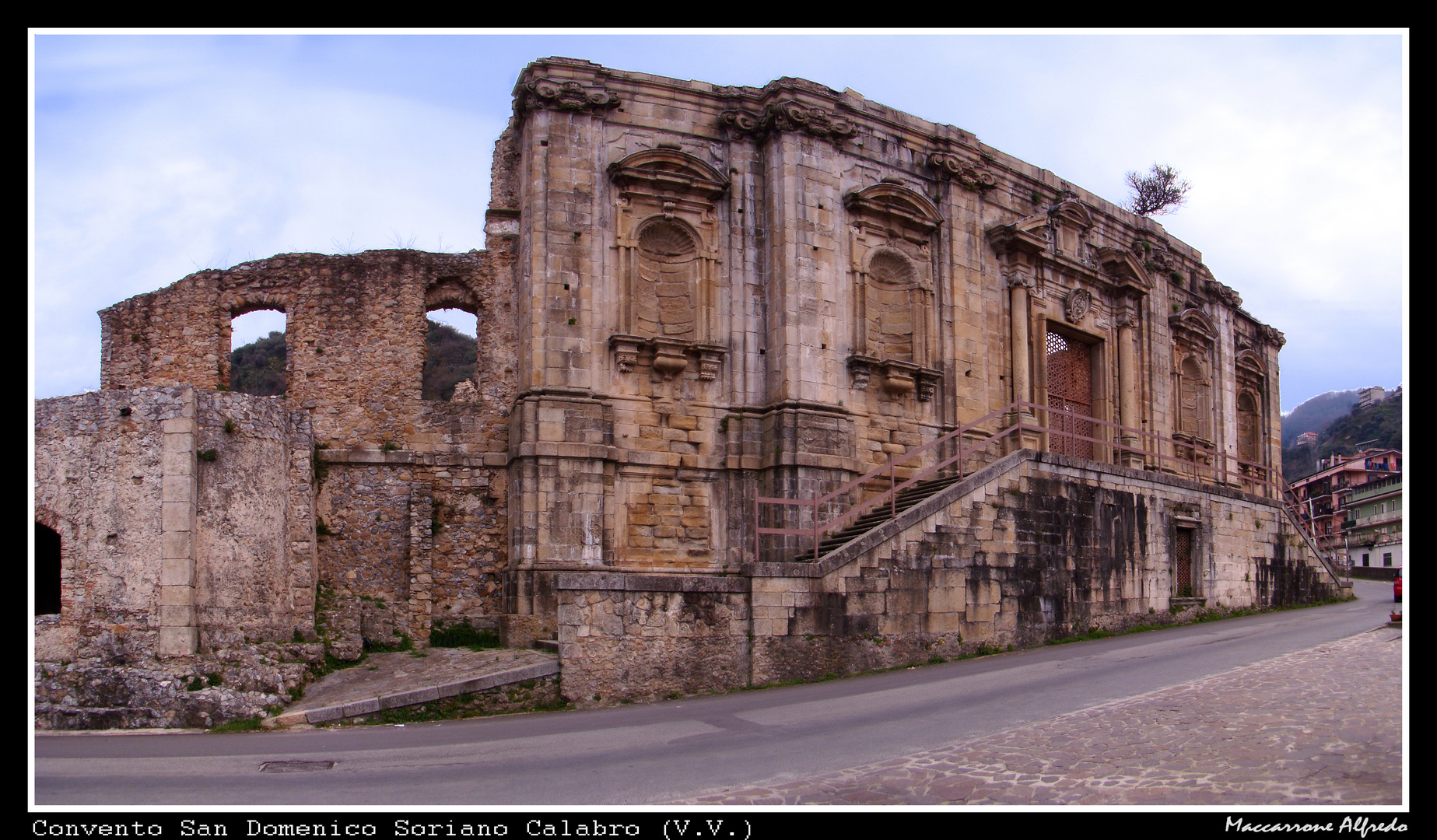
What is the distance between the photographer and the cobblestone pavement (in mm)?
7582

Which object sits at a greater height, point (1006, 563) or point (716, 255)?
point (716, 255)

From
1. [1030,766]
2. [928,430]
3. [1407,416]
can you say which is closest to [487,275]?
[928,430]

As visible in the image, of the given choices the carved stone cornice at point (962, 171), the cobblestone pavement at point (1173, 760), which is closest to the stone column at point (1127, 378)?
the carved stone cornice at point (962, 171)

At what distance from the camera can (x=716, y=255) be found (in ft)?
62.4

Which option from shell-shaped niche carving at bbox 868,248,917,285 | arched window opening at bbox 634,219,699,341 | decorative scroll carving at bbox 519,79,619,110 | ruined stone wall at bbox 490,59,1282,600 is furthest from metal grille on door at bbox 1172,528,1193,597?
decorative scroll carving at bbox 519,79,619,110

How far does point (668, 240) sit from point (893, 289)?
4.44 metres

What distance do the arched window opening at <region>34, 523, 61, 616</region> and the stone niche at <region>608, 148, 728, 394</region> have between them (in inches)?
320

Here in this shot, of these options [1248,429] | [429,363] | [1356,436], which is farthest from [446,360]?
[1356,436]

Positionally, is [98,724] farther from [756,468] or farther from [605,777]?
[756,468]

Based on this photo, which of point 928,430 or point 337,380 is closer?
point 337,380

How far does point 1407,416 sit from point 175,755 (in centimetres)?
1002

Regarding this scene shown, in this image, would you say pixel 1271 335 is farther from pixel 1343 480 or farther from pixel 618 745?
pixel 1343 480

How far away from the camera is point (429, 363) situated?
50.4 meters

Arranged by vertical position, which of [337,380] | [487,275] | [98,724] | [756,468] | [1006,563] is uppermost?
[487,275]
